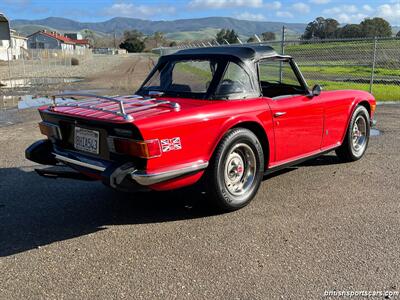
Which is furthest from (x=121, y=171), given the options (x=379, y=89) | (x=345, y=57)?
(x=345, y=57)

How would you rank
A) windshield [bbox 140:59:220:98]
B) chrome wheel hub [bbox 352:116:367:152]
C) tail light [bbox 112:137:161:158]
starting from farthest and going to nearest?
1. chrome wheel hub [bbox 352:116:367:152]
2. windshield [bbox 140:59:220:98]
3. tail light [bbox 112:137:161:158]

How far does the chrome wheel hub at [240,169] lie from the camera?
4.17 meters

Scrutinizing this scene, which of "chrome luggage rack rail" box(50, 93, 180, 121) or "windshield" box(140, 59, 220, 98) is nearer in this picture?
"chrome luggage rack rail" box(50, 93, 180, 121)

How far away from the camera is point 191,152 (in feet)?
12.3

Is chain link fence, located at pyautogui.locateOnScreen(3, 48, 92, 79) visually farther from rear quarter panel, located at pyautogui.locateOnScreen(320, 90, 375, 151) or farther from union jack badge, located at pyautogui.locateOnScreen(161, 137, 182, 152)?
union jack badge, located at pyautogui.locateOnScreen(161, 137, 182, 152)

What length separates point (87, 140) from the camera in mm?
3904

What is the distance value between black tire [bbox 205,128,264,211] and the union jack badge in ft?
1.45

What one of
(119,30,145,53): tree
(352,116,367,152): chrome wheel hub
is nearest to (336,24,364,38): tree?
(352,116,367,152): chrome wheel hub

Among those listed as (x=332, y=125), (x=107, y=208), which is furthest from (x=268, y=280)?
(x=332, y=125)

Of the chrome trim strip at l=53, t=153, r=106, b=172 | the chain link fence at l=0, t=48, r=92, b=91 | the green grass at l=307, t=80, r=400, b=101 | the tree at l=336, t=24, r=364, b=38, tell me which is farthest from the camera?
the chain link fence at l=0, t=48, r=92, b=91

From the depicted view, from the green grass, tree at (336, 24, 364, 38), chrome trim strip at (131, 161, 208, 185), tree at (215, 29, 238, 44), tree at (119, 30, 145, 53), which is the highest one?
tree at (119, 30, 145, 53)

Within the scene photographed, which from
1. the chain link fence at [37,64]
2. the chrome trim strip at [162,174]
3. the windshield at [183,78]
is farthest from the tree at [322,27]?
the chrome trim strip at [162,174]

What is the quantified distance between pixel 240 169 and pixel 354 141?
2.49 meters

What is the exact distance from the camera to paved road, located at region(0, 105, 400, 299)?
2.91 m
